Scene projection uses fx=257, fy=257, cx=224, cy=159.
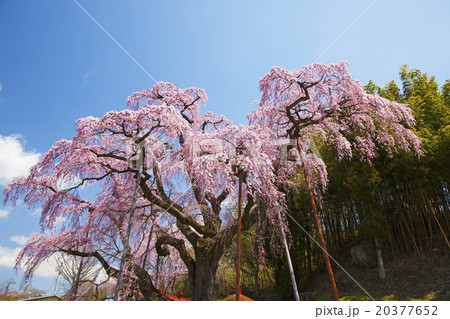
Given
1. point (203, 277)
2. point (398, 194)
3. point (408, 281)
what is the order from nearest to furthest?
point (203, 277), point (408, 281), point (398, 194)

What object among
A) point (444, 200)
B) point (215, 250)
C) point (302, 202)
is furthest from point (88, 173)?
point (444, 200)

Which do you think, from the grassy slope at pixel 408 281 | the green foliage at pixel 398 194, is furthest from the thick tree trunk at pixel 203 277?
the grassy slope at pixel 408 281

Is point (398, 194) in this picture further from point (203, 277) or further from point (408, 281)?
point (203, 277)

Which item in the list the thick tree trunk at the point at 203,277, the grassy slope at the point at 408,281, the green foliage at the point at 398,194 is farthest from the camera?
the green foliage at the point at 398,194

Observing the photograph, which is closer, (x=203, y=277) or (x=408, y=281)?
(x=203, y=277)

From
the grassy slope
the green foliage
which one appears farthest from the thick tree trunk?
the grassy slope

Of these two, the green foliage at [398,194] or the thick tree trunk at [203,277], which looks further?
the green foliage at [398,194]

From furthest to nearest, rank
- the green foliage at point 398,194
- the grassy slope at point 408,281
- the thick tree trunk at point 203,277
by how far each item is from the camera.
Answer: the green foliage at point 398,194, the grassy slope at point 408,281, the thick tree trunk at point 203,277

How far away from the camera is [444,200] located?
757 centimetres

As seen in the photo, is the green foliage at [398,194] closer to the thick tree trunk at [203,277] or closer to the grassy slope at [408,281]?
the grassy slope at [408,281]

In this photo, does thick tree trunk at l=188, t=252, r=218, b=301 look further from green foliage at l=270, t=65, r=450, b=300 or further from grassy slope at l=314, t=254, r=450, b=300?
grassy slope at l=314, t=254, r=450, b=300

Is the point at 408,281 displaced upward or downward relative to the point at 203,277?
downward

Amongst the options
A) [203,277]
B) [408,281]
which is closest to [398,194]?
[408,281]
